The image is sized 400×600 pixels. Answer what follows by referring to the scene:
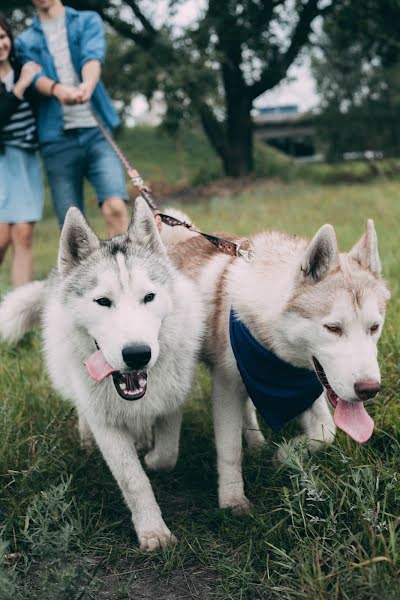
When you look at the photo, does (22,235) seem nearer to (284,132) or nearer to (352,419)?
(352,419)

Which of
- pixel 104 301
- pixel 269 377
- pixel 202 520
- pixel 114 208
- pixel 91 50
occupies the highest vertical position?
pixel 91 50

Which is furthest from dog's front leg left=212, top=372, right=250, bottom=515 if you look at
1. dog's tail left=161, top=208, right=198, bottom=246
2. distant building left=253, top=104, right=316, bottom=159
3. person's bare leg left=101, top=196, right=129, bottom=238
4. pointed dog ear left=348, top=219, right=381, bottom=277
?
distant building left=253, top=104, right=316, bottom=159

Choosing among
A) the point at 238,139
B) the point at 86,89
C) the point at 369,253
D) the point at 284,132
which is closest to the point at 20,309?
the point at 86,89

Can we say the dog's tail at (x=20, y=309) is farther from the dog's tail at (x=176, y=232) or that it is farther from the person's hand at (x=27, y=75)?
the person's hand at (x=27, y=75)

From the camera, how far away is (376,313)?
2.37 metres

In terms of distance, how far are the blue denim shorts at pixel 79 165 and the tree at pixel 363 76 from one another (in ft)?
43.3

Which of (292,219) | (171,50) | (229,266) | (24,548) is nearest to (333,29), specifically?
(171,50)

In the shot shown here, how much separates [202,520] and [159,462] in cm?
45

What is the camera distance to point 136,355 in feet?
7.67

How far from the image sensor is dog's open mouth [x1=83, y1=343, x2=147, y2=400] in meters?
2.53

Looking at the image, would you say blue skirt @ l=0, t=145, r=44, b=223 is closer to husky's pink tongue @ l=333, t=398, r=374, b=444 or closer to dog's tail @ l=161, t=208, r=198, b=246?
dog's tail @ l=161, t=208, r=198, b=246

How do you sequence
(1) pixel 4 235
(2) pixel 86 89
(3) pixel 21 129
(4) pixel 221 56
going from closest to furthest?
1. (2) pixel 86 89
2. (3) pixel 21 129
3. (1) pixel 4 235
4. (4) pixel 221 56

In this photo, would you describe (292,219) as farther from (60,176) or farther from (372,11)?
(372,11)

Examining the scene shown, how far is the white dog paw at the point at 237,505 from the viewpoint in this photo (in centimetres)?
279
